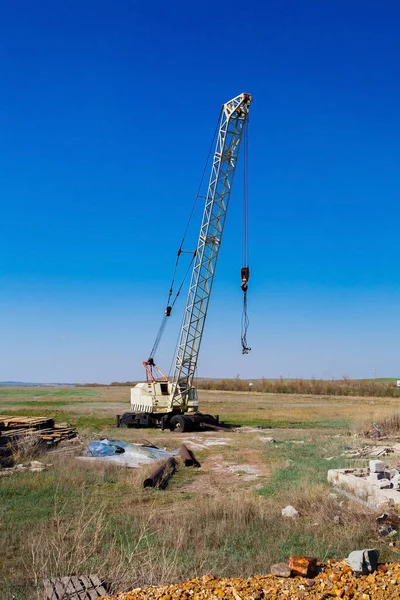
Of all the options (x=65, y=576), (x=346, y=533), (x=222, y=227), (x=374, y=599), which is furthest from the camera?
(x=222, y=227)

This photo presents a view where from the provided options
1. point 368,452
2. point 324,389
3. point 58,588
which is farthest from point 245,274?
point 324,389

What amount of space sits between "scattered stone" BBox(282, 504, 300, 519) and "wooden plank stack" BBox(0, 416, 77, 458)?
8.36m

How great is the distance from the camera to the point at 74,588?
517 centimetres

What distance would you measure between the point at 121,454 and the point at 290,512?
7.83 m

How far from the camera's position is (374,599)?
4941mm

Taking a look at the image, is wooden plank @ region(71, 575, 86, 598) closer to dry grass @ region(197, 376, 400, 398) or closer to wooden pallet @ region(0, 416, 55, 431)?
wooden pallet @ region(0, 416, 55, 431)

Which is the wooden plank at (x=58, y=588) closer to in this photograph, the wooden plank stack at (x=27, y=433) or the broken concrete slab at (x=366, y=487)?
the broken concrete slab at (x=366, y=487)

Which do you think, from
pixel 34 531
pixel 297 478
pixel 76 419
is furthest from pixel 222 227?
pixel 34 531

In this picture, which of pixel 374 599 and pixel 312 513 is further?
pixel 312 513

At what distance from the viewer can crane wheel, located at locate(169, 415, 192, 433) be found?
24141mm

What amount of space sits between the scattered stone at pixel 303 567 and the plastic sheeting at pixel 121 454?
916 centimetres

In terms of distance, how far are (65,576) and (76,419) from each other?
2550 centimetres

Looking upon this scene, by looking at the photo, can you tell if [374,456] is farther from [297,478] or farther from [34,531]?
[34,531]

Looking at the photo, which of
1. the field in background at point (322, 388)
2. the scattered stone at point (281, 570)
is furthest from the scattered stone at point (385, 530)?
the field in background at point (322, 388)
